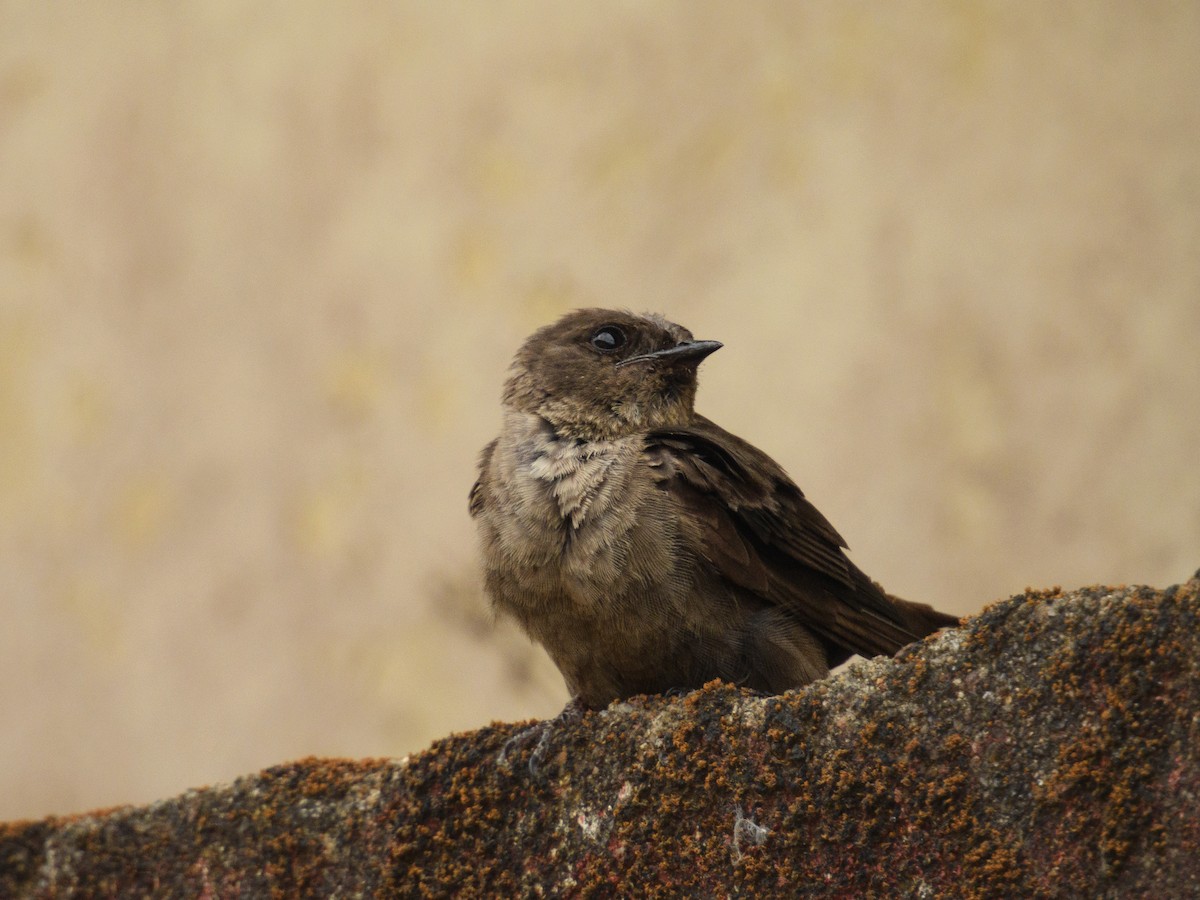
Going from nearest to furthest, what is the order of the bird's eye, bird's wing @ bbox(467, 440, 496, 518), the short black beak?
1. bird's wing @ bbox(467, 440, 496, 518)
2. the short black beak
3. the bird's eye

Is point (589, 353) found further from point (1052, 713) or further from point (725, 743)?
point (1052, 713)

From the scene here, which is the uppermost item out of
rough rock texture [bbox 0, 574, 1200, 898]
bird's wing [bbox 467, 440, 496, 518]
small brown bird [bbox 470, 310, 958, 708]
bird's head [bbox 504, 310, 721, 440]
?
bird's head [bbox 504, 310, 721, 440]

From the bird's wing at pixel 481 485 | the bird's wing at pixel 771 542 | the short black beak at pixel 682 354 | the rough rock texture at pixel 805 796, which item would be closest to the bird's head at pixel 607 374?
the short black beak at pixel 682 354

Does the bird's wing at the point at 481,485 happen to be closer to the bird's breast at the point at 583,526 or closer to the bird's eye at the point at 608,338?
the bird's breast at the point at 583,526

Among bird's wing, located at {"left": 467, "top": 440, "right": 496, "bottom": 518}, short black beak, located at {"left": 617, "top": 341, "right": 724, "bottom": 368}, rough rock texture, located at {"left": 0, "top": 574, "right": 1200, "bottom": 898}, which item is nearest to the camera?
rough rock texture, located at {"left": 0, "top": 574, "right": 1200, "bottom": 898}

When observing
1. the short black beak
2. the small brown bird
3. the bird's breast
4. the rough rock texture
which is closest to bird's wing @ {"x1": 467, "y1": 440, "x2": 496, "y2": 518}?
the small brown bird

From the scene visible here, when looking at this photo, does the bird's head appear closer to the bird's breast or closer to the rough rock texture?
the bird's breast

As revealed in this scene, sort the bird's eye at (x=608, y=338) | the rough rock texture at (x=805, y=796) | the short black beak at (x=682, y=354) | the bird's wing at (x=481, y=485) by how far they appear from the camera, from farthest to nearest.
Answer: the bird's eye at (x=608, y=338)
the short black beak at (x=682, y=354)
the bird's wing at (x=481, y=485)
the rough rock texture at (x=805, y=796)
